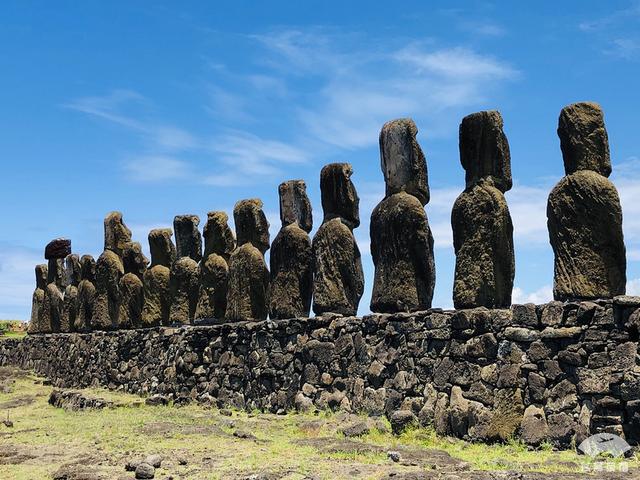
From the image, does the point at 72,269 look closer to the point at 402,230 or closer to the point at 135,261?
the point at 135,261

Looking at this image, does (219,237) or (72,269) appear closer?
(219,237)

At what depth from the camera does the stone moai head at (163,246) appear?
21547 millimetres

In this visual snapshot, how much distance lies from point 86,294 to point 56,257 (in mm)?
5981

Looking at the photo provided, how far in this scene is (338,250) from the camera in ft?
47.5

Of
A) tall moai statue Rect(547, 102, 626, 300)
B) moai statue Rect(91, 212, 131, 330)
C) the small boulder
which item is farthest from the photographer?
moai statue Rect(91, 212, 131, 330)

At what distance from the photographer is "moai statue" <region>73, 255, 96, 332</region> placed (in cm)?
2538

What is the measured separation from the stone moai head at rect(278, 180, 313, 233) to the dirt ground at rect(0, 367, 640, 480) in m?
3.54

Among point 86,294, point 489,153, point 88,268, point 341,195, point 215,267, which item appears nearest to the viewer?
point 489,153

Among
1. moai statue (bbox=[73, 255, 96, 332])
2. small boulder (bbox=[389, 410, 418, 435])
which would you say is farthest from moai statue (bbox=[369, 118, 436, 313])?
moai statue (bbox=[73, 255, 96, 332])

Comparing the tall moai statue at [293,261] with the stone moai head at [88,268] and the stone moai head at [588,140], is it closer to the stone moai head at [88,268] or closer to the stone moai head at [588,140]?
the stone moai head at [588,140]

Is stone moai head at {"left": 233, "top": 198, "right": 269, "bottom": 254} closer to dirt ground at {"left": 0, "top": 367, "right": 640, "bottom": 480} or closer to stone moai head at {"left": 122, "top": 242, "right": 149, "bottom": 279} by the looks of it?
dirt ground at {"left": 0, "top": 367, "right": 640, "bottom": 480}

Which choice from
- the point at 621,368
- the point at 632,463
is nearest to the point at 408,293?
the point at 621,368

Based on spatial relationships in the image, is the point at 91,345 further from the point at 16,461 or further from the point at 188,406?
the point at 16,461

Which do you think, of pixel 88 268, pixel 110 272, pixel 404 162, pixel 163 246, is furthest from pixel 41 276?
pixel 404 162
